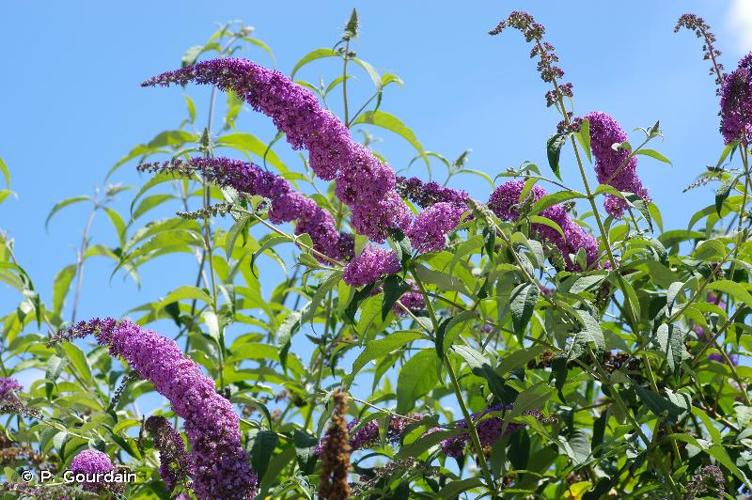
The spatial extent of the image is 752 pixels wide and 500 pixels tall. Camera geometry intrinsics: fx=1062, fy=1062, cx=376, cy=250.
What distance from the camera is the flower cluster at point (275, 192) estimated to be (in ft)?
12.6

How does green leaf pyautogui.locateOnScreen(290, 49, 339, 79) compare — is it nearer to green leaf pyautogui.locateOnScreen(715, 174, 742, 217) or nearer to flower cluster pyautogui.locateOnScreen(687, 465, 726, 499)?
green leaf pyautogui.locateOnScreen(715, 174, 742, 217)

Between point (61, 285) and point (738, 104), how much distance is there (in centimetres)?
445

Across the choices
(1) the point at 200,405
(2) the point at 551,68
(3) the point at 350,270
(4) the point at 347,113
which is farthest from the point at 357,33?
(1) the point at 200,405

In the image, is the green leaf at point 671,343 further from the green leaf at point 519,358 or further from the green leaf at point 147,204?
the green leaf at point 147,204

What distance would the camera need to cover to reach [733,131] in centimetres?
392

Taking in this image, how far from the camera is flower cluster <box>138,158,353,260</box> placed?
3.83 metres

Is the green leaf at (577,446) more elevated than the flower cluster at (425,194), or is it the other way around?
the flower cluster at (425,194)

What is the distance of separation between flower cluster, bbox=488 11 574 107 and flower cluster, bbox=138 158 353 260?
3.00 feet

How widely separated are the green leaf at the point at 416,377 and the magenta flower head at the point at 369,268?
379 mm

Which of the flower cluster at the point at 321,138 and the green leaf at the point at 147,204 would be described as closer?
the flower cluster at the point at 321,138

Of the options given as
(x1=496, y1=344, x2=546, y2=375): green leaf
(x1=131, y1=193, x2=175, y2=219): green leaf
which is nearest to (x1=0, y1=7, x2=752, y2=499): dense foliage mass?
(x1=496, y1=344, x2=546, y2=375): green leaf

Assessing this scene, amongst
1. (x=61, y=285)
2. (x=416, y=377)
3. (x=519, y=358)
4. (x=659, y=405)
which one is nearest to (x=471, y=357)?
(x=519, y=358)

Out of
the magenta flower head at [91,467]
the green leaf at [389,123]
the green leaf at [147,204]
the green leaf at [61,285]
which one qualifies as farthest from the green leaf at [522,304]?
the green leaf at [61,285]

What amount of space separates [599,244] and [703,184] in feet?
1.49
